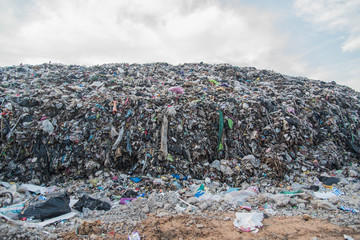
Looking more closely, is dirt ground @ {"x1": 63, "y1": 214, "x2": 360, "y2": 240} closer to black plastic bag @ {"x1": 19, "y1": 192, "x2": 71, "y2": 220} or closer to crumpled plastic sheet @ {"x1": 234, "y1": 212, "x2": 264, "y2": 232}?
crumpled plastic sheet @ {"x1": 234, "y1": 212, "x2": 264, "y2": 232}

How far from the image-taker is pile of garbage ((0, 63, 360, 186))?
13.3 ft

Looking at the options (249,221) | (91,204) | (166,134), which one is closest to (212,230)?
(249,221)

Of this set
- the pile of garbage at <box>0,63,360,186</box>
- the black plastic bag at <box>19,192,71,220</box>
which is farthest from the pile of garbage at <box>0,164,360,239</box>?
the pile of garbage at <box>0,63,360,186</box>

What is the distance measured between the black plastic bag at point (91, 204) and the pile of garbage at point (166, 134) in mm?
1127

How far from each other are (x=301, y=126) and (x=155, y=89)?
4.52 metres

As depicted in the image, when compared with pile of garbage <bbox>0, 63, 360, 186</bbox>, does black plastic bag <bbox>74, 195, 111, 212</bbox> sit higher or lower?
lower

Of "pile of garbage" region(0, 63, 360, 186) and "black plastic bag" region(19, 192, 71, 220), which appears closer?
"black plastic bag" region(19, 192, 71, 220)

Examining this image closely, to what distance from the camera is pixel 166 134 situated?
436 centimetres

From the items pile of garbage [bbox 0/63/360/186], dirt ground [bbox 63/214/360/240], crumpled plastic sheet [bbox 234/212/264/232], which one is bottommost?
dirt ground [bbox 63/214/360/240]

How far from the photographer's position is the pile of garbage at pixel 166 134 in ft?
13.3

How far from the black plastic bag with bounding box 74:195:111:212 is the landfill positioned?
0.7 inches

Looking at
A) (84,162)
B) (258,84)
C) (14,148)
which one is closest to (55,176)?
(84,162)

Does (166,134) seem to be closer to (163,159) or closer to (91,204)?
(163,159)

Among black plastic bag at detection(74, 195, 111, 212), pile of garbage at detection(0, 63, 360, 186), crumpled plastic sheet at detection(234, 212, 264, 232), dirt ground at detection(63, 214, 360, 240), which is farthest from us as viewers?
pile of garbage at detection(0, 63, 360, 186)
